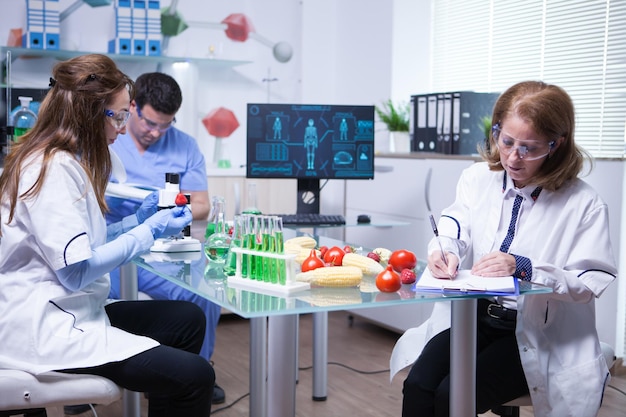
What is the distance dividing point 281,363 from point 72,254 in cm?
55

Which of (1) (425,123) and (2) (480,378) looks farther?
(1) (425,123)

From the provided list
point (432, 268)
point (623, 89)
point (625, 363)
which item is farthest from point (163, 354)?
point (623, 89)

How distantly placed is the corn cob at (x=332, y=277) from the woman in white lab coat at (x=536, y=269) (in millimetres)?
211

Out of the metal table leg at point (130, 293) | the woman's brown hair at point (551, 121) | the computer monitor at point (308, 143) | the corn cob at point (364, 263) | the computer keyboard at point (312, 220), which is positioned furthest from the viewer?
the computer monitor at point (308, 143)

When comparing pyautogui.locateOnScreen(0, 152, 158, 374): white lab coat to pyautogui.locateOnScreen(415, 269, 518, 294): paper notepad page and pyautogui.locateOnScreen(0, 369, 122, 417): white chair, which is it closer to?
pyautogui.locateOnScreen(0, 369, 122, 417): white chair

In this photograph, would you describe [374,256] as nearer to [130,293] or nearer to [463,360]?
[463,360]

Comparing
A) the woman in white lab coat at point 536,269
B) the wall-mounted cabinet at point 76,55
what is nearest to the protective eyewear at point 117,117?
the woman in white lab coat at point 536,269

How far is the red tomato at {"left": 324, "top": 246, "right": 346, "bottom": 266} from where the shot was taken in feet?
6.66

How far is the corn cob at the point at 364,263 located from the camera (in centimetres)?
197

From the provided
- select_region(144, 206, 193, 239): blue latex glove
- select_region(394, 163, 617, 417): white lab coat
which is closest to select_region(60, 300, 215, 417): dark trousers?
select_region(144, 206, 193, 239): blue latex glove

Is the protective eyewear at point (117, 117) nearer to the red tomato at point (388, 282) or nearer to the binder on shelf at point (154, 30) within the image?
the red tomato at point (388, 282)

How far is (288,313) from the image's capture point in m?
1.56

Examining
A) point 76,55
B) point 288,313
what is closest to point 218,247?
point 288,313

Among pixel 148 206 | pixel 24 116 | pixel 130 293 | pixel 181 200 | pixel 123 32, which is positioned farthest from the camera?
pixel 123 32
